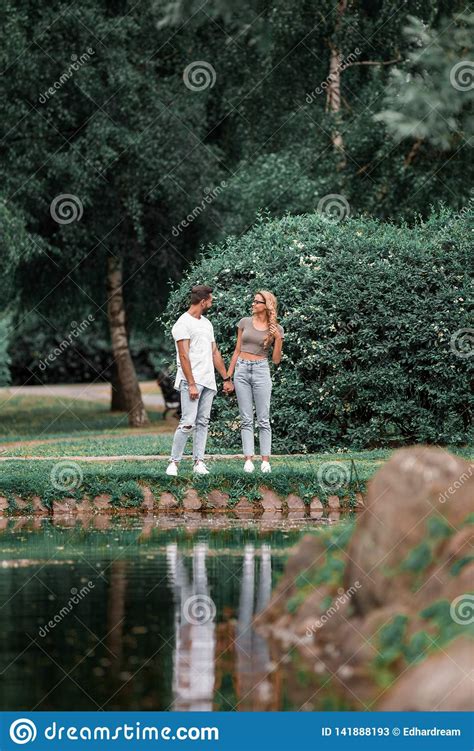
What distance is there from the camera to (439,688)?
6.46 meters

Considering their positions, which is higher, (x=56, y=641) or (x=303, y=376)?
(x=303, y=376)

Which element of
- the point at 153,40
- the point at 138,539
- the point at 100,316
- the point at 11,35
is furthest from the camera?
the point at 100,316

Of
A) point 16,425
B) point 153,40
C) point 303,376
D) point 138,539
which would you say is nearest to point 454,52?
point 153,40

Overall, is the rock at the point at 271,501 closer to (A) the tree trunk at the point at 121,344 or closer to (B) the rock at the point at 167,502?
(B) the rock at the point at 167,502

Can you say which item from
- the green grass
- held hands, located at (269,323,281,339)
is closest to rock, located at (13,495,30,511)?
the green grass

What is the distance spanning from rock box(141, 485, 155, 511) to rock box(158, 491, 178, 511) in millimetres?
83

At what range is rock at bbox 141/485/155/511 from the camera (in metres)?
16.0

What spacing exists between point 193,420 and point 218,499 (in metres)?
0.93

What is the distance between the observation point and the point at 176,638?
8.93 meters

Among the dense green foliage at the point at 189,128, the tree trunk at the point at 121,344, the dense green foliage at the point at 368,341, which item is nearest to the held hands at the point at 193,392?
the dense green foliage at the point at 368,341

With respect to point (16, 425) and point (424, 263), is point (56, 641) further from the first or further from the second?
point (16, 425)

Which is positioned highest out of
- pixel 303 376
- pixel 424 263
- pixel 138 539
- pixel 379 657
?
pixel 424 263

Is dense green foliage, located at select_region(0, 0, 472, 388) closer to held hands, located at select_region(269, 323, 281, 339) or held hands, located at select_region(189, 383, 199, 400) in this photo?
held hands, located at select_region(269, 323, 281, 339)

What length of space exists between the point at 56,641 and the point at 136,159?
72.0 feet
